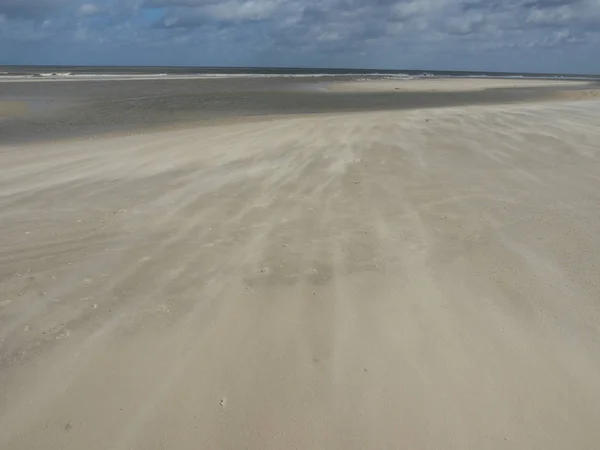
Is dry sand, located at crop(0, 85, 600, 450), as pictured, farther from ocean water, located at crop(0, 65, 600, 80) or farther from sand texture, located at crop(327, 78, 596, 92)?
ocean water, located at crop(0, 65, 600, 80)

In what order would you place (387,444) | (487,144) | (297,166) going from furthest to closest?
(487,144)
(297,166)
(387,444)

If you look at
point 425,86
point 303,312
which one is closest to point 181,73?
point 425,86

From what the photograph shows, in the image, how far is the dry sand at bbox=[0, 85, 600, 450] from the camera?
2.58 meters

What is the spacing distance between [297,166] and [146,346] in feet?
17.1

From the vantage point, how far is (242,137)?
36.0 feet

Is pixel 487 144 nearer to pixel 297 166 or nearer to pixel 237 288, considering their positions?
pixel 297 166

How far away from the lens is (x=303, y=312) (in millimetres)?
3570

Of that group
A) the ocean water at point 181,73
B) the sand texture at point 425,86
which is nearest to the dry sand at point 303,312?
the sand texture at point 425,86

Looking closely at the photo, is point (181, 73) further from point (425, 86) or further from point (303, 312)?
point (303, 312)

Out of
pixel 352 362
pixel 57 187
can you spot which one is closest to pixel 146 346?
pixel 352 362

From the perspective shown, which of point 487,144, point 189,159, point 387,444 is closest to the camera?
point 387,444

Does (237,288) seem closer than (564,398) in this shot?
No

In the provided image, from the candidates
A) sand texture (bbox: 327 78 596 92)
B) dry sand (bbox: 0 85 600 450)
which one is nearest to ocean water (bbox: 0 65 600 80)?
sand texture (bbox: 327 78 596 92)

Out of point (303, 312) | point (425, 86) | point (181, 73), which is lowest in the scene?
point (181, 73)
